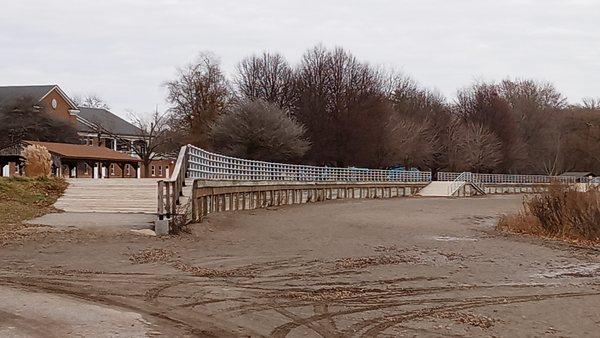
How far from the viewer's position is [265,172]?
129 feet

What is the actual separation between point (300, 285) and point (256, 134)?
48.1 meters

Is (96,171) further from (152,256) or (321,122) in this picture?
(152,256)

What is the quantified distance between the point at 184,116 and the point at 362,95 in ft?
61.9

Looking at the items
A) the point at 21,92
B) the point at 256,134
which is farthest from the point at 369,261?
the point at 21,92

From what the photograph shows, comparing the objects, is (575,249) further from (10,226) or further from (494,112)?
(494,112)

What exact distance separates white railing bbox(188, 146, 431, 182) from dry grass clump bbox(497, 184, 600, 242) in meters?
11.3

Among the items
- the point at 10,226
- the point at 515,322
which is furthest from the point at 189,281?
the point at 10,226

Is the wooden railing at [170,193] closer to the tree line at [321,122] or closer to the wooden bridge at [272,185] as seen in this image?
the wooden bridge at [272,185]

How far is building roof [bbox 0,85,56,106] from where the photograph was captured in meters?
79.0

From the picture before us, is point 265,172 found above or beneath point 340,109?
beneath

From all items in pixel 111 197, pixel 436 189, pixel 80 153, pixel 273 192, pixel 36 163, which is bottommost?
pixel 436 189

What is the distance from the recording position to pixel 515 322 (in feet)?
28.6

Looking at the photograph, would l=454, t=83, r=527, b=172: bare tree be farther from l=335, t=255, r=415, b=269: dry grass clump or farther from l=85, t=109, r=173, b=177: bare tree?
l=335, t=255, r=415, b=269: dry grass clump

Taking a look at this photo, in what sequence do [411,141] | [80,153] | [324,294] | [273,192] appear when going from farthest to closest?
[411,141] → [80,153] → [273,192] → [324,294]
